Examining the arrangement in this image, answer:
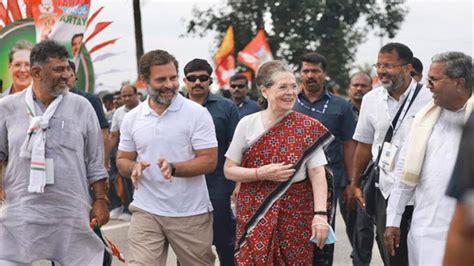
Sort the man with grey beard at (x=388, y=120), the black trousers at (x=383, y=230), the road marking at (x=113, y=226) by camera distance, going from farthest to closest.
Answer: the road marking at (x=113, y=226)
the man with grey beard at (x=388, y=120)
the black trousers at (x=383, y=230)

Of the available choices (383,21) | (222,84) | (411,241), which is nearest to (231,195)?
(411,241)

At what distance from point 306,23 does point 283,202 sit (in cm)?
4080

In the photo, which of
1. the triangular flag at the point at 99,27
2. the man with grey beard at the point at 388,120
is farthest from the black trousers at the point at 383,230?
the triangular flag at the point at 99,27

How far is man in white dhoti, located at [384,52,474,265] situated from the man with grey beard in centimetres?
51

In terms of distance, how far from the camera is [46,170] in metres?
5.60

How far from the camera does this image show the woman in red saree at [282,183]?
6008 millimetres

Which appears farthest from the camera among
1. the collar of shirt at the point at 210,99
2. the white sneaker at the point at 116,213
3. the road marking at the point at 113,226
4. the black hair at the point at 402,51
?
the white sneaker at the point at 116,213

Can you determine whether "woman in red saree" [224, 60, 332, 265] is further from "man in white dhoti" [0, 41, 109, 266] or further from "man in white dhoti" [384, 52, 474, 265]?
"man in white dhoti" [0, 41, 109, 266]

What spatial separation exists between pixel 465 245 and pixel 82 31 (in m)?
→ 8.41

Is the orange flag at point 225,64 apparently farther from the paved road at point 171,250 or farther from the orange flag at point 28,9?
the orange flag at point 28,9

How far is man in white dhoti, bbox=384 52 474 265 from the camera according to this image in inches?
225

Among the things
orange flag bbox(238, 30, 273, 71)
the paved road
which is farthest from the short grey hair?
orange flag bbox(238, 30, 273, 71)

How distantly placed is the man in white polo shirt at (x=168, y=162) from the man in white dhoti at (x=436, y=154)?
133 cm

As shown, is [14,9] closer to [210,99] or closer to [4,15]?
[4,15]
